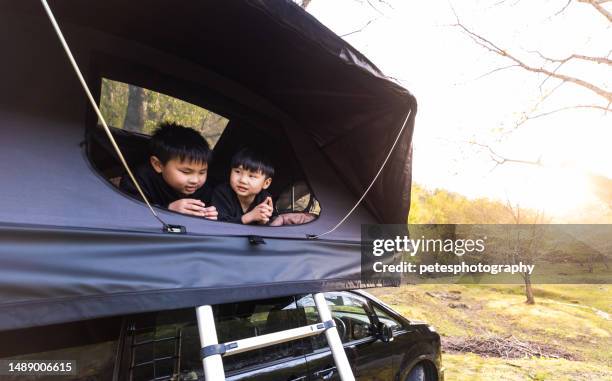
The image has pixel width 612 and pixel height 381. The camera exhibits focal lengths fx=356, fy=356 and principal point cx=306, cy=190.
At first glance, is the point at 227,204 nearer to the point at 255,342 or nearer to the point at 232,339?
the point at 232,339

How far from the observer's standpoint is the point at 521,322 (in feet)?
34.4

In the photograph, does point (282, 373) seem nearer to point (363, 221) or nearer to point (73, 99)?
point (363, 221)

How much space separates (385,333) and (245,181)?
6.27 feet

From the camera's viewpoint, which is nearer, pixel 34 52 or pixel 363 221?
pixel 34 52

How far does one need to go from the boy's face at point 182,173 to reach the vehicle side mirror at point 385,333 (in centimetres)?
209

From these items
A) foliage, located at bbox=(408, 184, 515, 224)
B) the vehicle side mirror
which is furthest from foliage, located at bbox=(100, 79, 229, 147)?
foliage, located at bbox=(408, 184, 515, 224)

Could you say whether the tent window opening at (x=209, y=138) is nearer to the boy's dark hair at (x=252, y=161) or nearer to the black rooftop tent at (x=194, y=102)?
the black rooftop tent at (x=194, y=102)

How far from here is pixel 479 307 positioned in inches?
471

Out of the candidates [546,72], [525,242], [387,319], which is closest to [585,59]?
[546,72]

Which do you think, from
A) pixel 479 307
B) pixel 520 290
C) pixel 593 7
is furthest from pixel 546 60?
pixel 520 290

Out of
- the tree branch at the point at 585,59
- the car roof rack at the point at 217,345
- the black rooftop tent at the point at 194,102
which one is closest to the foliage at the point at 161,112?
the black rooftop tent at the point at 194,102

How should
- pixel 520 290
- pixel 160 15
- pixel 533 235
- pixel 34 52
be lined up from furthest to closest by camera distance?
pixel 520 290
pixel 533 235
pixel 160 15
pixel 34 52

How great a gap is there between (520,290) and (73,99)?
54.9 feet

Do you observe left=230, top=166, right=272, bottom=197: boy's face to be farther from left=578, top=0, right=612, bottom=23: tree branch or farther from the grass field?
left=578, top=0, right=612, bottom=23: tree branch
